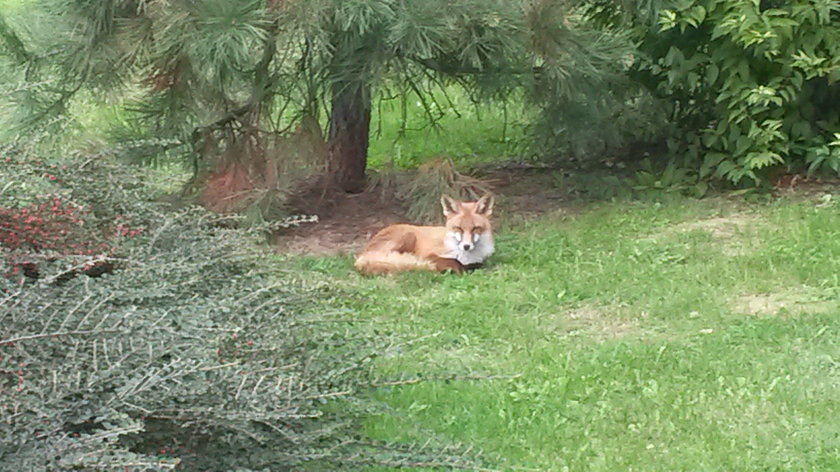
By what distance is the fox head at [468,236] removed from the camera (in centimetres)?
698

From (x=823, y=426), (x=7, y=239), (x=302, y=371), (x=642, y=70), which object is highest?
(x=642, y=70)

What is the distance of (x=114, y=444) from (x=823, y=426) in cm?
265

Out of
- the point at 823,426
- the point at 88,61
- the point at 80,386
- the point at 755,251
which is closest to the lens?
the point at 80,386

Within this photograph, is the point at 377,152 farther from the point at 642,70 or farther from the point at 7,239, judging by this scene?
the point at 7,239

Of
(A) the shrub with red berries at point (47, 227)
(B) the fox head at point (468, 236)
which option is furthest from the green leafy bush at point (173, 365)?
(B) the fox head at point (468, 236)

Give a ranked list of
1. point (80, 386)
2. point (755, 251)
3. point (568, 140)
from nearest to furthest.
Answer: point (80, 386), point (755, 251), point (568, 140)

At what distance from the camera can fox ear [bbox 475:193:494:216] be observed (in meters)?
7.29

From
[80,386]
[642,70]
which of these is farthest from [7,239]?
[642,70]

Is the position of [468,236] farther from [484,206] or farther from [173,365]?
[173,365]

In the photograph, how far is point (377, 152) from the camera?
34.9ft

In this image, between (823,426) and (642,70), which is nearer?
(823,426)

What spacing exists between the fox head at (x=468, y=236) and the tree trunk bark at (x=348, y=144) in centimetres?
175

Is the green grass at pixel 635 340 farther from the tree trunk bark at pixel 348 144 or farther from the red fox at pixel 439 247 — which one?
the tree trunk bark at pixel 348 144

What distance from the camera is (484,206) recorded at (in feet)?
24.2
